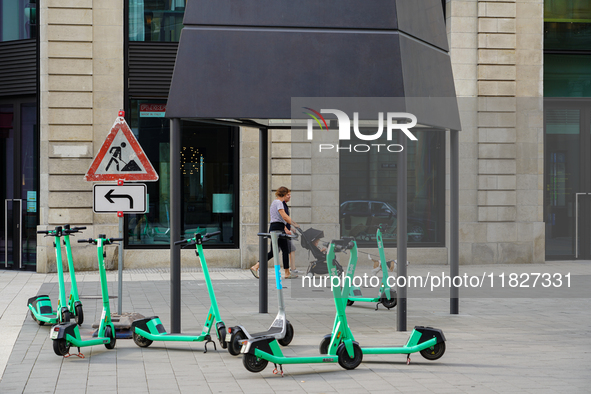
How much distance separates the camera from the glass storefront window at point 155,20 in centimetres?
1564

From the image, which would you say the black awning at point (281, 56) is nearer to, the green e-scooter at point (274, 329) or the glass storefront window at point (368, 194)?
the glass storefront window at point (368, 194)

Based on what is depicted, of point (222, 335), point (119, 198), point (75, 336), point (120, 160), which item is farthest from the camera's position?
point (120, 160)

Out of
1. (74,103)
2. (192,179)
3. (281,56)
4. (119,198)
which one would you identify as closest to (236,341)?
(119,198)

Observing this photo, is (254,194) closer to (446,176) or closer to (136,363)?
(446,176)

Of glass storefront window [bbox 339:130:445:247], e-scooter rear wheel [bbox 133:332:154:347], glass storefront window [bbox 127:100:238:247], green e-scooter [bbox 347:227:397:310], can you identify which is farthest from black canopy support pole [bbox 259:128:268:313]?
glass storefront window [bbox 127:100:238:247]

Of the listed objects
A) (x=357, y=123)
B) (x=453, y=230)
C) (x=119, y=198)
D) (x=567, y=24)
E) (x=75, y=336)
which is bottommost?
(x=75, y=336)

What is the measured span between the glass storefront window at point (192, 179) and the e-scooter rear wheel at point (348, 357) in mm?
9640

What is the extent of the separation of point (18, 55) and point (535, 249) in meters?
12.0

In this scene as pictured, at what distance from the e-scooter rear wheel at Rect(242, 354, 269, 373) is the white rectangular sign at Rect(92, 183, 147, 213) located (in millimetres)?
3041

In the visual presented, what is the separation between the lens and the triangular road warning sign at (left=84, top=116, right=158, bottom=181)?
885 centimetres

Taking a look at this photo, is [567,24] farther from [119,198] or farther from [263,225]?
[119,198]

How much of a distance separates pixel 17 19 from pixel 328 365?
12320 mm

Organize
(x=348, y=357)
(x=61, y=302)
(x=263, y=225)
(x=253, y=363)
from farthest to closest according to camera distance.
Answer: (x=263, y=225) → (x=61, y=302) → (x=348, y=357) → (x=253, y=363)

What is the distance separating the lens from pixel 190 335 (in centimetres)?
748
